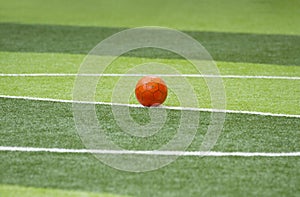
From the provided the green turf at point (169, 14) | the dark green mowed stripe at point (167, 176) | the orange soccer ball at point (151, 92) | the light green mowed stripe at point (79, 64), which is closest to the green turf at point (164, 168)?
the dark green mowed stripe at point (167, 176)

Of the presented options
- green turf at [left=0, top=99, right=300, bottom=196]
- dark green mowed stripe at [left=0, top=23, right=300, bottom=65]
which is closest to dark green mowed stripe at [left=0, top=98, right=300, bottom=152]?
green turf at [left=0, top=99, right=300, bottom=196]

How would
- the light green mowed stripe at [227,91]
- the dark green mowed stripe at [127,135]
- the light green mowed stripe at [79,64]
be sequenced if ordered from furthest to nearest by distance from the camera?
1. the light green mowed stripe at [79,64]
2. the light green mowed stripe at [227,91]
3. the dark green mowed stripe at [127,135]

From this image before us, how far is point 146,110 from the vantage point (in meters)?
5.93

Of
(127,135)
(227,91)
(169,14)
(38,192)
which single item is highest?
(38,192)

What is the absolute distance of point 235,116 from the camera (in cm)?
581

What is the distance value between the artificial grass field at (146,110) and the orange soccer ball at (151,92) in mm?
100

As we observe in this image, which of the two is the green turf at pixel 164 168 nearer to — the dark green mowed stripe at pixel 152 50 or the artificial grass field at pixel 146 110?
the artificial grass field at pixel 146 110

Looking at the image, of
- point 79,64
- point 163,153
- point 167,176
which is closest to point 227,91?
point 79,64

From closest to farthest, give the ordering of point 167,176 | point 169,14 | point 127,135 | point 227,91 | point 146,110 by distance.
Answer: point 167,176 < point 127,135 < point 146,110 < point 227,91 < point 169,14

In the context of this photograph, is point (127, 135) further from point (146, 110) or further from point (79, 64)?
point (79, 64)

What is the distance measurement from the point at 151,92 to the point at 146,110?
5.6 inches

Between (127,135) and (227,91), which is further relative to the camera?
(227,91)

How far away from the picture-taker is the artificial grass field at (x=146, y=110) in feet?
13.7

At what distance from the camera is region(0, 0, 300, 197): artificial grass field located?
4.17 metres
